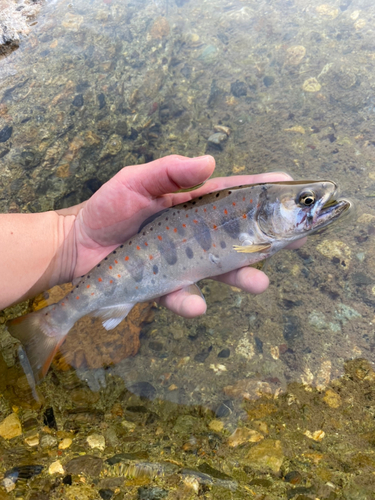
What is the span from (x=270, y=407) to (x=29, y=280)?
3.42m

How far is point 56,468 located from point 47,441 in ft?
1.83

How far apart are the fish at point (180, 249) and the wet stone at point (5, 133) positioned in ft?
10.8

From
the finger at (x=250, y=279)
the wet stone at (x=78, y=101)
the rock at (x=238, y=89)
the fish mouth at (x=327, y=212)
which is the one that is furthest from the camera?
the rock at (x=238, y=89)

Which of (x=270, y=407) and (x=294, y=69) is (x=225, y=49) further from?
(x=270, y=407)

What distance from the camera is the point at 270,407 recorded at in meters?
3.81

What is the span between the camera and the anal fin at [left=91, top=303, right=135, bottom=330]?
4.01 meters

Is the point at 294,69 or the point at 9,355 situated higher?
the point at 294,69

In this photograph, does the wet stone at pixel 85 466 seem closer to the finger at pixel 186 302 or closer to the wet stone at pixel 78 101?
the finger at pixel 186 302

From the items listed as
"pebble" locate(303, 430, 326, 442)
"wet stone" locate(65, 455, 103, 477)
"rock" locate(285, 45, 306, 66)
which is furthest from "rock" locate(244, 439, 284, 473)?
"rock" locate(285, 45, 306, 66)

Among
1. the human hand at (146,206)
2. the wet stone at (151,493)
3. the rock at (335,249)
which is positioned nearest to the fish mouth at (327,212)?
the human hand at (146,206)

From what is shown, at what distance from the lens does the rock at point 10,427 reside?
11.4ft

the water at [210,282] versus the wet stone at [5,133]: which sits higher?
the wet stone at [5,133]

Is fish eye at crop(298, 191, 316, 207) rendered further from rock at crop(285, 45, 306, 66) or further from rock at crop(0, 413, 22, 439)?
rock at crop(285, 45, 306, 66)

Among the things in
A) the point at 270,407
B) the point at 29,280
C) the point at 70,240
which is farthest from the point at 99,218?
the point at 270,407
